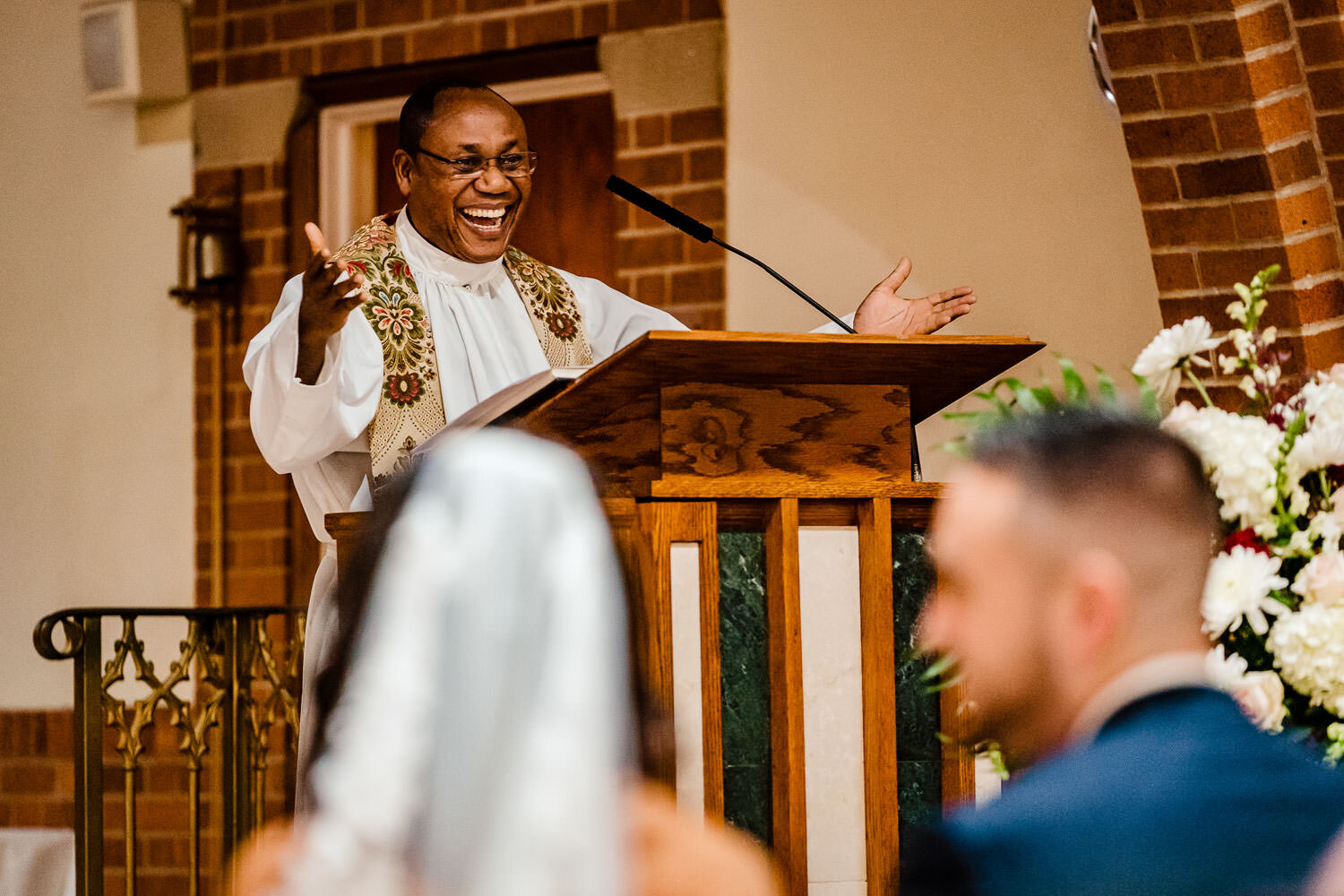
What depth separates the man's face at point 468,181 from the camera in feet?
11.1

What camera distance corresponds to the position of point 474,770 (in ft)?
3.19

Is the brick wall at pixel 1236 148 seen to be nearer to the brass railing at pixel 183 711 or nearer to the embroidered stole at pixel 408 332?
the embroidered stole at pixel 408 332

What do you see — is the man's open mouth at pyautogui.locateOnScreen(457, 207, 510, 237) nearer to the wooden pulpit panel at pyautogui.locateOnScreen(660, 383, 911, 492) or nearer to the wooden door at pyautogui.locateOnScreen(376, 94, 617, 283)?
the wooden pulpit panel at pyautogui.locateOnScreen(660, 383, 911, 492)

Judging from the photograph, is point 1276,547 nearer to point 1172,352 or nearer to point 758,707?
point 1172,352

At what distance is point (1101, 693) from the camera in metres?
1.25

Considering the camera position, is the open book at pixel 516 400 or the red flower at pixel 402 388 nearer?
the open book at pixel 516 400

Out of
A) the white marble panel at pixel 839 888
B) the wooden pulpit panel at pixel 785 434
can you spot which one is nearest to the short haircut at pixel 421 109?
the wooden pulpit panel at pixel 785 434

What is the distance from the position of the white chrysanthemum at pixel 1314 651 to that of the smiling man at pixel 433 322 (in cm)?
98

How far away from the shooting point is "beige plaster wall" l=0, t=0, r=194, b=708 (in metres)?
5.47

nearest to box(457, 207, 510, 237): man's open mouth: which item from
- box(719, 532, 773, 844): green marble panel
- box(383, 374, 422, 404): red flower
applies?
box(383, 374, 422, 404): red flower

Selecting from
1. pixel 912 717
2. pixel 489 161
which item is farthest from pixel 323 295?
pixel 912 717

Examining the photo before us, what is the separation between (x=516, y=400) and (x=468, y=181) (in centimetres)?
133

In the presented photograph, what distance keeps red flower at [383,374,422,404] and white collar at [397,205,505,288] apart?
1.07 ft

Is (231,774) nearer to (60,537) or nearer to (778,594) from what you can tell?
(60,537)
